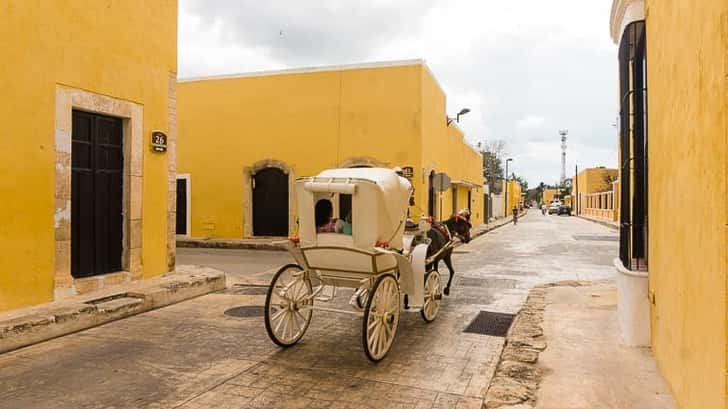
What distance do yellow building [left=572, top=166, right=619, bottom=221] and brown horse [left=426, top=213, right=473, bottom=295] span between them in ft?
111

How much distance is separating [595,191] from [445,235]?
50232mm

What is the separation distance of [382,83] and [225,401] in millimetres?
13518

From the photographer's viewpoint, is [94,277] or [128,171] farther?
[128,171]

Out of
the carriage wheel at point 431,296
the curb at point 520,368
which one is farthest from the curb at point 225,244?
the curb at point 520,368

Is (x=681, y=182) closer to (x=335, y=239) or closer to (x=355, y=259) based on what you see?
(x=355, y=259)

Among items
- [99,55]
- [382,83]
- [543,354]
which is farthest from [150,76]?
[382,83]

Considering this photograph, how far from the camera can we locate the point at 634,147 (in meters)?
5.32

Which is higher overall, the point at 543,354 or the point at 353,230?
the point at 353,230

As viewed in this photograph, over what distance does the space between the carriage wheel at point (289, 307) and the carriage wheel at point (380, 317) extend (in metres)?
0.90

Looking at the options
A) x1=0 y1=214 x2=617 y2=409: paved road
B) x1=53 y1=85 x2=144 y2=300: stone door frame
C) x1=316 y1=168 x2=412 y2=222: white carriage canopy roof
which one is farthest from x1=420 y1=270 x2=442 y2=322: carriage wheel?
x1=53 y1=85 x2=144 y2=300: stone door frame

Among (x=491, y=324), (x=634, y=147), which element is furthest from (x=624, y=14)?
(x=491, y=324)

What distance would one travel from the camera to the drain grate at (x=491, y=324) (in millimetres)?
5977

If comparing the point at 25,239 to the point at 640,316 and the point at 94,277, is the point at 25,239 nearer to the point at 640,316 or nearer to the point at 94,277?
the point at 94,277

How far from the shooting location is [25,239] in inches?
234
